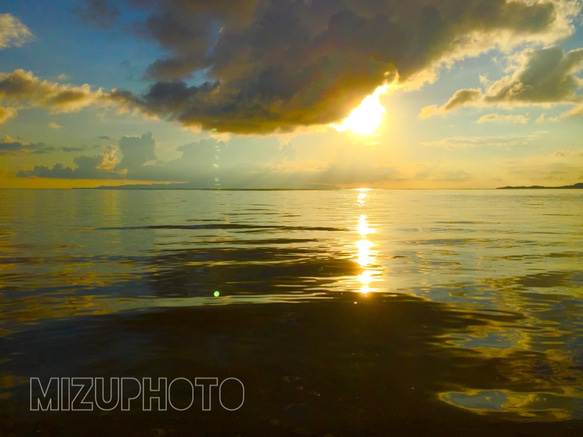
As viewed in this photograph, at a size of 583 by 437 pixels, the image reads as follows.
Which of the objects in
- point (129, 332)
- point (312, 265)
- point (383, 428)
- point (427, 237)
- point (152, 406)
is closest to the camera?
point (383, 428)

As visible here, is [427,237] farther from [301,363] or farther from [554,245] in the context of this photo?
[301,363]

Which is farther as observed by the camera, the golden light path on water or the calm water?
the golden light path on water

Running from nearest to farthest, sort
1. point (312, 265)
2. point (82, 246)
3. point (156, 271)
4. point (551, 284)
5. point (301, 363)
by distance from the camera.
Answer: point (301, 363), point (551, 284), point (156, 271), point (312, 265), point (82, 246)

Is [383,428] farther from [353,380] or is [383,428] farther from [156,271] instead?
[156,271]

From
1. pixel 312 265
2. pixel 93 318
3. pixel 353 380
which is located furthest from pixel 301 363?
pixel 312 265

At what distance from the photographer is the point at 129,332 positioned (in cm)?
990

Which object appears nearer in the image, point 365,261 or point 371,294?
point 371,294

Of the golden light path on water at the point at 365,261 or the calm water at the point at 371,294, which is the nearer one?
the calm water at the point at 371,294

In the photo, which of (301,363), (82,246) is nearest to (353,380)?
(301,363)

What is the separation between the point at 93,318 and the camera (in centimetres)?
1116

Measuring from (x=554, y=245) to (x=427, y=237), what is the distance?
8.04 metres

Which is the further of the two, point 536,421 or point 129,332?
point 129,332

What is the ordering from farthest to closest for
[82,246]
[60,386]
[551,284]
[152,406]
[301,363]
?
[82,246] → [551,284] → [301,363] → [60,386] → [152,406]

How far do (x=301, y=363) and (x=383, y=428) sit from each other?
2456 millimetres
